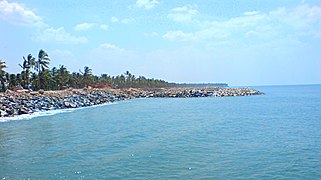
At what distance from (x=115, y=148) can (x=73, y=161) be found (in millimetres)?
3058

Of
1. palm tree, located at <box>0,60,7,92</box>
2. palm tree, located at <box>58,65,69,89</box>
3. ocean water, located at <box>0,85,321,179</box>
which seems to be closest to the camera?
ocean water, located at <box>0,85,321,179</box>

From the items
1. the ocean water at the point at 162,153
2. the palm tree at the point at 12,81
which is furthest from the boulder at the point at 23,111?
the palm tree at the point at 12,81

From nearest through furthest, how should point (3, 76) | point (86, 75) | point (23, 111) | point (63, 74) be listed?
point (23, 111) → point (3, 76) → point (63, 74) → point (86, 75)

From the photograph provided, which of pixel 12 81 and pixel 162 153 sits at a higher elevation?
pixel 12 81

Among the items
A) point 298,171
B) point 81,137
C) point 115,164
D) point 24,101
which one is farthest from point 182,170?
point 24,101

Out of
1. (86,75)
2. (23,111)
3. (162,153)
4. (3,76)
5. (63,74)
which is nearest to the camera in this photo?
(162,153)

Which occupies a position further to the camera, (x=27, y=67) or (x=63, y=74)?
(x=63, y=74)

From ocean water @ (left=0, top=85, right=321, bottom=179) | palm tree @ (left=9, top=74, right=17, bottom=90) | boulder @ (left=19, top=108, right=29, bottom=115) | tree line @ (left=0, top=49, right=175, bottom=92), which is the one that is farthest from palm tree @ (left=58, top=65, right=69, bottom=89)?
ocean water @ (left=0, top=85, right=321, bottom=179)

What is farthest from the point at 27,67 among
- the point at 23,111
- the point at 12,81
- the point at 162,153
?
the point at 162,153

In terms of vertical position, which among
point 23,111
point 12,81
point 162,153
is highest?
point 12,81

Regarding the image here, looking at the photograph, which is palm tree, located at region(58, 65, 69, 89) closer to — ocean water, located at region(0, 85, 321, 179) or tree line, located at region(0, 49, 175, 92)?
tree line, located at region(0, 49, 175, 92)

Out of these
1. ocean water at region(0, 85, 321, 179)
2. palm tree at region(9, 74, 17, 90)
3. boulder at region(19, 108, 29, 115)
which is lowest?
ocean water at region(0, 85, 321, 179)

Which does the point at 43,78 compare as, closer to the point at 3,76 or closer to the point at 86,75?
the point at 3,76

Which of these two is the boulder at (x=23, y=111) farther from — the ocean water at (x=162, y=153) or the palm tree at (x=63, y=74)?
the palm tree at (x=63, y=74)
